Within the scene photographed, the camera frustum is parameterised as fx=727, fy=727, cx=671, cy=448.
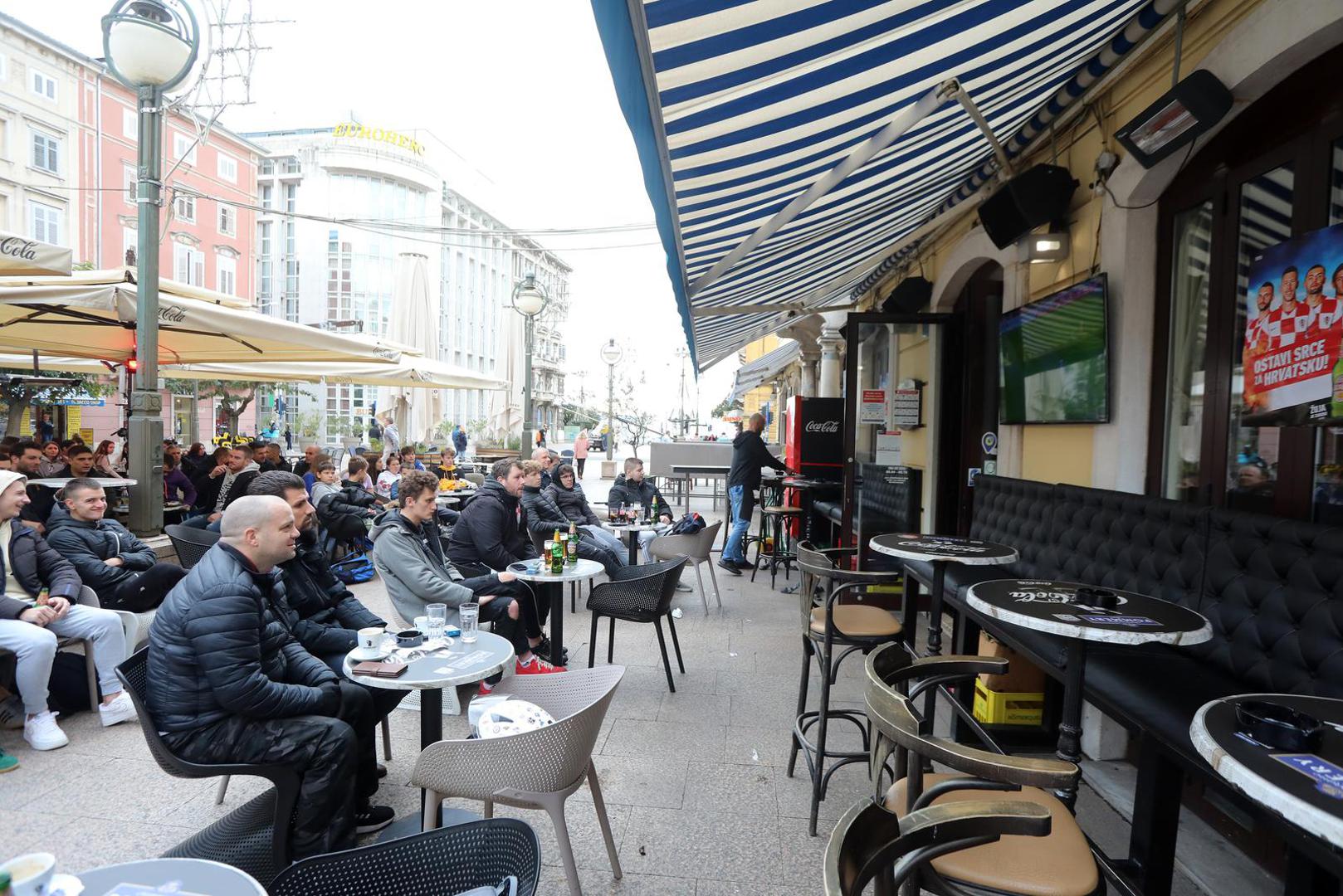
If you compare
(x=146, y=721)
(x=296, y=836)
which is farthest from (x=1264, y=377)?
(x=146, y=721)

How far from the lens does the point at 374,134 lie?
130 feet

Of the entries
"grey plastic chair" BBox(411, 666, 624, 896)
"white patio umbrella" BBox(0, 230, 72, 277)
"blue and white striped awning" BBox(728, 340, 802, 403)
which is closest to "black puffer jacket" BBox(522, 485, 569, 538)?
"grey plastic chair" BBox(411, 666, 624, 896)

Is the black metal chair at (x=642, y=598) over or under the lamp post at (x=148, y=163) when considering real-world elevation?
under

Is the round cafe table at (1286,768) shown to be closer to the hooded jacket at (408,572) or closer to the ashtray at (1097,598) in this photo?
the ashtray at (1097,598)

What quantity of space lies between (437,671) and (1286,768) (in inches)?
94.6

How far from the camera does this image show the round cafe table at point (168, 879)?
4.54 ft

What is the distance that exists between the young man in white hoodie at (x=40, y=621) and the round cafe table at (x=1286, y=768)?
4.44 metres

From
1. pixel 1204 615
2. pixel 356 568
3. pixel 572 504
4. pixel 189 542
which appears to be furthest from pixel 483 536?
pixel 1204 615

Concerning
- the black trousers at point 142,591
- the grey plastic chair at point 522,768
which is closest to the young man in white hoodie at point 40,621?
the black trousers at point 142,591

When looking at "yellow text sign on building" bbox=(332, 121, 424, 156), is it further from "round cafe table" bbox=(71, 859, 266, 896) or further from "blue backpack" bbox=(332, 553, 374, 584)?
"round cafe table" bbox=(71, 859, 266, 896)

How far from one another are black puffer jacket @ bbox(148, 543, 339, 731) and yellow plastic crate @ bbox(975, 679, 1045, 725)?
3263mm

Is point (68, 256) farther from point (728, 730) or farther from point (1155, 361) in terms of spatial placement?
point (1155, 361)

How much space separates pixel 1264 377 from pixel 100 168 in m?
30.8

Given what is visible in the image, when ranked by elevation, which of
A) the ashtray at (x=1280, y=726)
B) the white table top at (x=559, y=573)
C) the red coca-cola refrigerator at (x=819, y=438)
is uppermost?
the red coca-cola refrigerator at (x=819, y=438)
